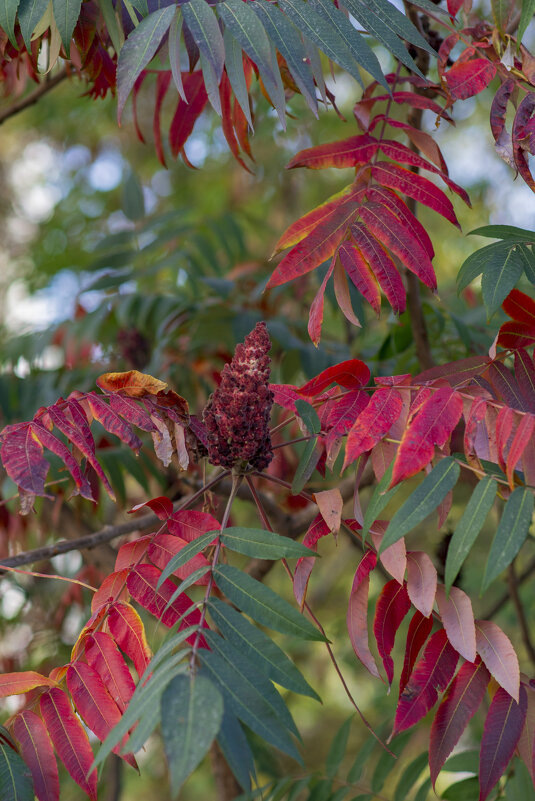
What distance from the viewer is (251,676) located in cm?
78

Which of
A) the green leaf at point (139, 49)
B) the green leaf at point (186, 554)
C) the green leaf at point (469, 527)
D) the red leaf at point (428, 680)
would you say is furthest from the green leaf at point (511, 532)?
the green leaf at point (139, 49)

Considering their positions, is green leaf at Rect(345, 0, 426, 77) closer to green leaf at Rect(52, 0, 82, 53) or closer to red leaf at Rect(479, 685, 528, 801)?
green leaf at Rect(52, 0, 82, 53)

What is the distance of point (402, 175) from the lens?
123 cm

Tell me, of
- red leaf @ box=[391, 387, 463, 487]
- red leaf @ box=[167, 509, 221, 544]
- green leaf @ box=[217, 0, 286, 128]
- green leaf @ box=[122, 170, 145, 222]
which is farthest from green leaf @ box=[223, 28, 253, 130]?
green leaf @ box=[122, 170, 145, 222]

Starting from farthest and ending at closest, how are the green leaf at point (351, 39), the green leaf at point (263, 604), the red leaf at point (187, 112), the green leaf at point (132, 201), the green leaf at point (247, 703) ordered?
the green leaf at point (132, 201) < the red leaf at point (187, 112) < the green leaf at point (351, 39) < the green leaf at point (263, 604) < the green leaf at point (247, 703)

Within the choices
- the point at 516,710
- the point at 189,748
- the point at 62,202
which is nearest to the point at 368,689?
the point at 62,202

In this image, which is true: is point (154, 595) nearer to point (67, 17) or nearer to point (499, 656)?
point (499, 656)

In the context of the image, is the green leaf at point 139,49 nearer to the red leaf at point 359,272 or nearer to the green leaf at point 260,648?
the red leaf at point 359,272

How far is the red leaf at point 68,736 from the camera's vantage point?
37.6 inches

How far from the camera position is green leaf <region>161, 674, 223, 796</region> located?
0.61 meters

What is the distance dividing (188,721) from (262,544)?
0.97ft

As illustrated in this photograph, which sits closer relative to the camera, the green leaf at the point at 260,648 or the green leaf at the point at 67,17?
the green leaf at the point at 260,648

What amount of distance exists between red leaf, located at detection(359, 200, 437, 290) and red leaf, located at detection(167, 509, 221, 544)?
46cm

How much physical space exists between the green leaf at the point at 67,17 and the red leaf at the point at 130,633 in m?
0.81
